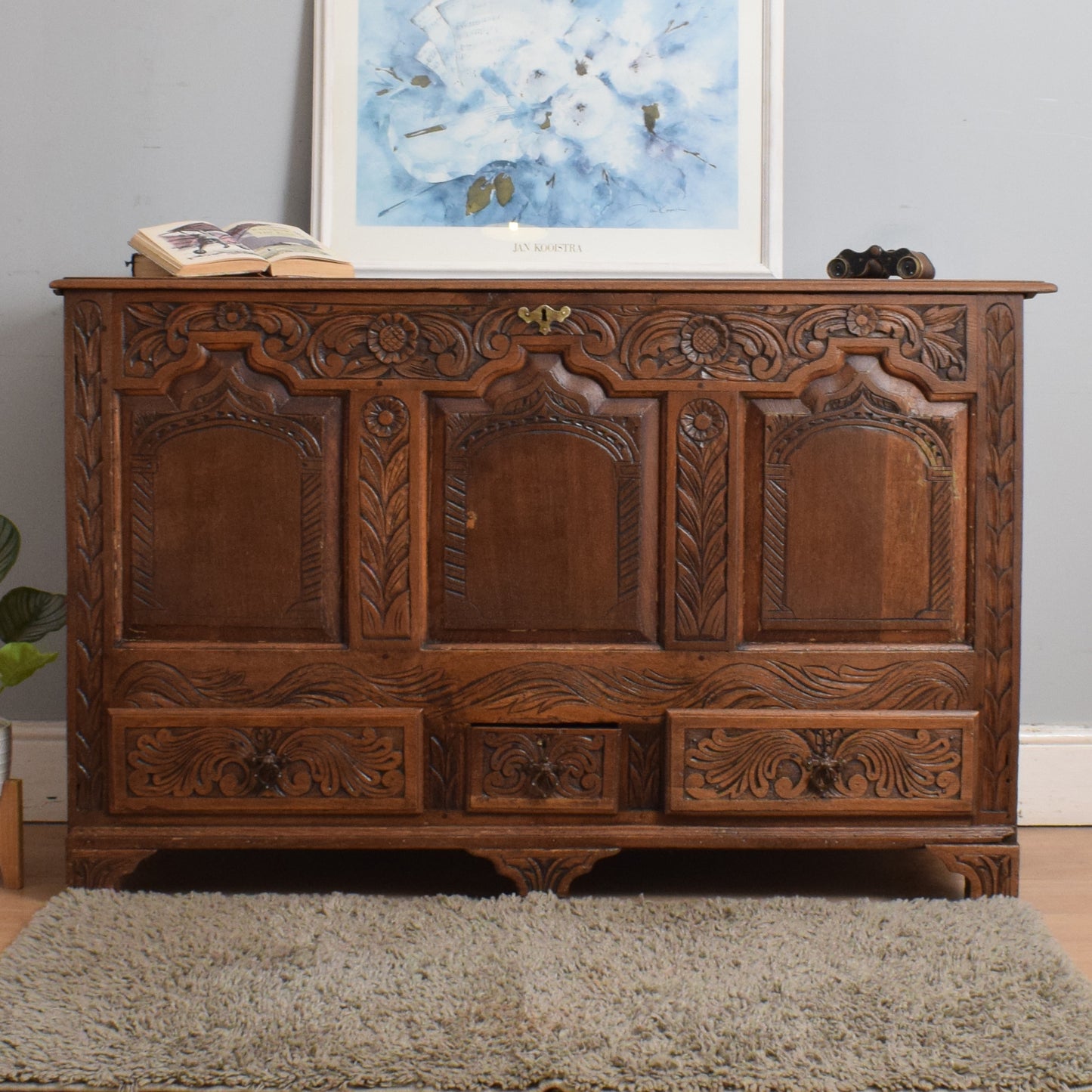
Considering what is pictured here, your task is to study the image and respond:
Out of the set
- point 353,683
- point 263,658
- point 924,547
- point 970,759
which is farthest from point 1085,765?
point 263,658

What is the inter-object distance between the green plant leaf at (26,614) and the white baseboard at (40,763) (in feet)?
1.42

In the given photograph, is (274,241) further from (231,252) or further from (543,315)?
(543,315)

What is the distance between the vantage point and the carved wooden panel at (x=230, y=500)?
5.76 feet

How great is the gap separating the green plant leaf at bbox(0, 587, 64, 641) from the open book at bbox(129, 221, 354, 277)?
640mm

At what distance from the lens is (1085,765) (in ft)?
7.55

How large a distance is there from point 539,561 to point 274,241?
78cm

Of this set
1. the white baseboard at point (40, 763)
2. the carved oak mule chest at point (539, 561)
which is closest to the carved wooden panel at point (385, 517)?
the carved oak mule chest at point (539, 561)

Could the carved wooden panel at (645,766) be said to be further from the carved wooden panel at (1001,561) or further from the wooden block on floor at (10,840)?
the wooden block on floor at (10,840)

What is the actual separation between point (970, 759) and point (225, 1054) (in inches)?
50.3

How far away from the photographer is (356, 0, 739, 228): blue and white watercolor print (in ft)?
7.20

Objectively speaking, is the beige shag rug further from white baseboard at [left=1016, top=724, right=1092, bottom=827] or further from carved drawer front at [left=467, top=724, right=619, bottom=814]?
white baseboard at [left=1016, top=724, right=1092, bottom=827]

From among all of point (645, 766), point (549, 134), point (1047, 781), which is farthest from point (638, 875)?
point (549, 134)

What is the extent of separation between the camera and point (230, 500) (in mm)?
1757

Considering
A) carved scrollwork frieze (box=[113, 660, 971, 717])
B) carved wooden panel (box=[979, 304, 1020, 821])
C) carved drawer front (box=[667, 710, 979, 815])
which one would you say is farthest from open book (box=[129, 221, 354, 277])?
carved wooden panel (box=[979, 304, 1020, 821])
